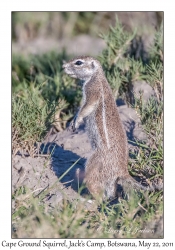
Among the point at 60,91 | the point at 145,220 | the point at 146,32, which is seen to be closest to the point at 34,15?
the point at 146,32

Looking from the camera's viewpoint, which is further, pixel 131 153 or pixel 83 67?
pixel 83 67

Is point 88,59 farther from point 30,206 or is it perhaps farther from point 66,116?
point 30,206

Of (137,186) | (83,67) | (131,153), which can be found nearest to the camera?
(137,186)

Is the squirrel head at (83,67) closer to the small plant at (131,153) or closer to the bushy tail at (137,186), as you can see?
the small plant at (131,153)

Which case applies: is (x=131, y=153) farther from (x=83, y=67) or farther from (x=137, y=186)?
(x=83, y=67)

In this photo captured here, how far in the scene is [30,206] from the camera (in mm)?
5785

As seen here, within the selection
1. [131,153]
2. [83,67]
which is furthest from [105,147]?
[83,67]

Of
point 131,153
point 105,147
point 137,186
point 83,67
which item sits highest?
point 83,67

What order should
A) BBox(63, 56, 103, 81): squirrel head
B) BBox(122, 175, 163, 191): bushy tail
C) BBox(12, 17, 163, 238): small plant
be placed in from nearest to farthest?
BBox(12, 17, 163, 238): small plant, BBox(122, 175, 163, 191): bushy tail, BBox(63, 56, 103, 81): squirrel head

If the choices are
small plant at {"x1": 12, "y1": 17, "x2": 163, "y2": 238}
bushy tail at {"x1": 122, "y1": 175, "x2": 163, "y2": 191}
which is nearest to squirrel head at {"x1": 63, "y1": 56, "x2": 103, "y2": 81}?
small plant at {"x1": 12, "y1": 17, "x2": 163, "y2": 238}

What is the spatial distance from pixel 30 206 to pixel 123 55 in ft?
12.7

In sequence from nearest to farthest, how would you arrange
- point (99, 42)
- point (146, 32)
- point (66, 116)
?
point (66, 116), point (146, 32), point (99, 42)

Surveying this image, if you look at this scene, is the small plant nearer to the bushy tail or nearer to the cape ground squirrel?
the bushy tail

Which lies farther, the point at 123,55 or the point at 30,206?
the point at 123,55
